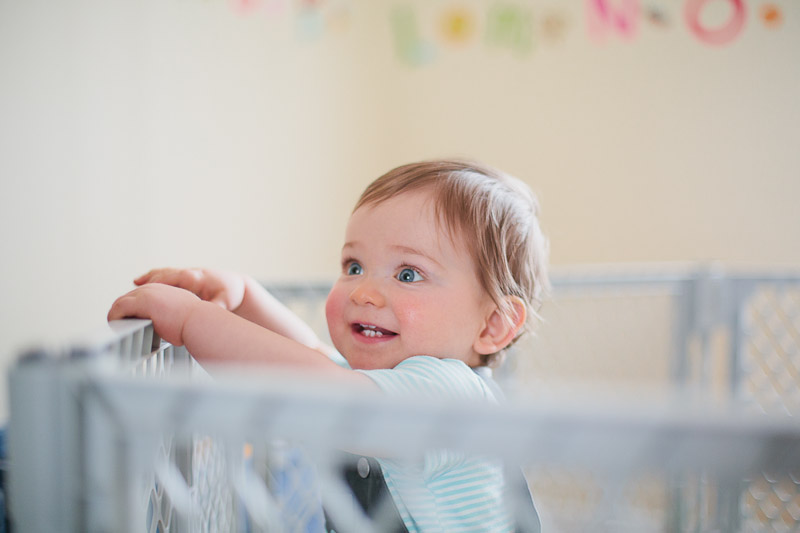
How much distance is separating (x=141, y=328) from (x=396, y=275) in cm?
28

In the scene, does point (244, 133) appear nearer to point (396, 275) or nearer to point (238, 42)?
point (238, 42)

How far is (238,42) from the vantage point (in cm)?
134

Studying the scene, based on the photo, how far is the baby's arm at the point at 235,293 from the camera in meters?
0.72

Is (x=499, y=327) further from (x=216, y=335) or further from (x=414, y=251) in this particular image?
(x=216, y=335)

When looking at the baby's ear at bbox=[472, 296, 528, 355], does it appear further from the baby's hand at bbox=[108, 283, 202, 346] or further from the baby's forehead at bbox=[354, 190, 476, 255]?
the baby's hand at bbox=[108, 283, 202, 346]

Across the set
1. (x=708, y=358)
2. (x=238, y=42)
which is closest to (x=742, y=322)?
(x=708, y=358)

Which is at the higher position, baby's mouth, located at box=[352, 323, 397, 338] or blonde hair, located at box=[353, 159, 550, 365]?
blonde hair, located at box=[353, 159, 550, 365]

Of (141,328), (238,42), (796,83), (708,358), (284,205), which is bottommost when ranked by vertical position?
(708,358)

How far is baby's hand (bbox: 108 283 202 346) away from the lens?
0.54 metres

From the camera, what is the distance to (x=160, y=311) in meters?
0.54

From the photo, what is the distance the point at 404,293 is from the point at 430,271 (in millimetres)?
36

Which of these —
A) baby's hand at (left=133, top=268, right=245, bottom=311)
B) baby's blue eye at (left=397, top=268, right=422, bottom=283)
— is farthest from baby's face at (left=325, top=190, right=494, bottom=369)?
baby's hand at (left=133, top=268, right=245, bottom=311)

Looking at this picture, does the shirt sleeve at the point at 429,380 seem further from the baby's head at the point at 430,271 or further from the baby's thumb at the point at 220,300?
the baby's thumb at the point at 220,300

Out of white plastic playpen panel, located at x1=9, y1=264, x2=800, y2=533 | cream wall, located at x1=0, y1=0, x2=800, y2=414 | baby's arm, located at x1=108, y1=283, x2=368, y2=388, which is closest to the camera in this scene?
white plastic playpen panel, located at x1=9, y1=264, x2=800, y2=533
